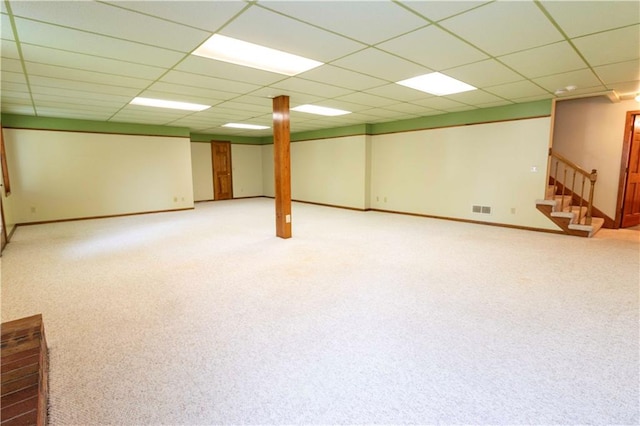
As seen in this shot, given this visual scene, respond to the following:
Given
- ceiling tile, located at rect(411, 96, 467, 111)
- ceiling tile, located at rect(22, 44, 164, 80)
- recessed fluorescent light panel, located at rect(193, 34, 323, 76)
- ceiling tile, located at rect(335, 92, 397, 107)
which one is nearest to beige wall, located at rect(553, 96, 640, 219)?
ceiling tile, located at rect(411, 96, 467, 111)

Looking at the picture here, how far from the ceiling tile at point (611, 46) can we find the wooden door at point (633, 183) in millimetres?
3370

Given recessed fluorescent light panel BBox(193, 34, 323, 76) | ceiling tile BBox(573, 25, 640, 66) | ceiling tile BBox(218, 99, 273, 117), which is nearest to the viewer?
ceiling tile BBox(573, 25, 640, 66)

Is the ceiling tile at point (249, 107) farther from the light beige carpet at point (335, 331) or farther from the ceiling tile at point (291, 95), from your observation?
the light beige carpet at point (335, 331)

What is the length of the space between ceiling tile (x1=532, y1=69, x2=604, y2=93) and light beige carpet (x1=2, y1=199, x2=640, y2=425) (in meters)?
2.38

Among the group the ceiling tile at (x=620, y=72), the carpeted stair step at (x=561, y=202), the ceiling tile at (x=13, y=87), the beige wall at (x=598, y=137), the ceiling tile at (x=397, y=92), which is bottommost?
the carpeted stair step at (x=561, y=202)

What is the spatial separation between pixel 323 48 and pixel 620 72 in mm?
3867

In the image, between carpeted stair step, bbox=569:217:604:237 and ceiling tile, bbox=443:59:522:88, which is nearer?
ceiling tile, bbox=443:59:522:88

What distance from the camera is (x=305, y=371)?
1929mm

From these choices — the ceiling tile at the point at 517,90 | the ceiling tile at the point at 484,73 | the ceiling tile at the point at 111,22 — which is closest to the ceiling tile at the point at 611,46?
the ceiling tile at the point at 484,73

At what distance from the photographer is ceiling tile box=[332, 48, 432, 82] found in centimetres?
331

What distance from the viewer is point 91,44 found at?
9.60 feet

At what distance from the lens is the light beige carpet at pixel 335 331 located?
5.42ft

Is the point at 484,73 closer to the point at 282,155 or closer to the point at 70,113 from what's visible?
the point at 282,155

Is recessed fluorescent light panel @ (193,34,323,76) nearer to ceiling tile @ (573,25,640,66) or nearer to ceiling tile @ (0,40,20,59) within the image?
ceiling tile @ (0,40,20,59)
